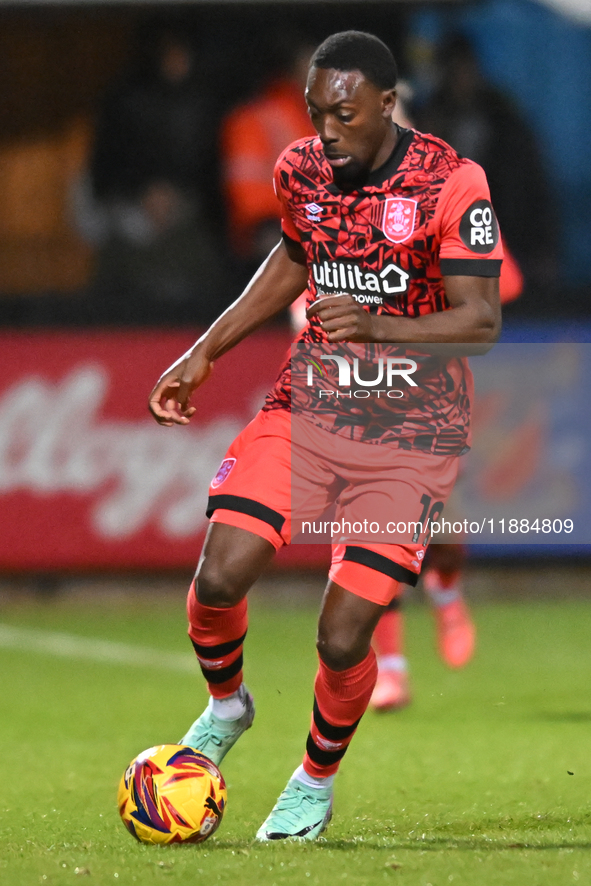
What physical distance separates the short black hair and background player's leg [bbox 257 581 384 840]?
4.97 feet

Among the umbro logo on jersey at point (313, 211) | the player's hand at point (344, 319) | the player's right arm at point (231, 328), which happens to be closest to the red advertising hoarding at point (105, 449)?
the player's right arm at point (231, 328)

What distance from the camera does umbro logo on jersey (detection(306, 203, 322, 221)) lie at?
4668 mm

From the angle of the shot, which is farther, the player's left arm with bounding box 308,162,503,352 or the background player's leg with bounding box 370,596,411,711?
the background player's leg with bounding box 370,596,411,711

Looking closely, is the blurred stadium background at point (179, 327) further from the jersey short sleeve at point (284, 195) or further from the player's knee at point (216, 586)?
the jersey short sleeve at point (284, 195)

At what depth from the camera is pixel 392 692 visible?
732 cm

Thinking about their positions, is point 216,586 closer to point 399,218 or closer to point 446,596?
point 399,218

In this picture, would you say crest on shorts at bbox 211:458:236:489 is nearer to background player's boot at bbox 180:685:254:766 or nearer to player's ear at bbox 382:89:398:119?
background player's boot at bbox 180:685:254:766

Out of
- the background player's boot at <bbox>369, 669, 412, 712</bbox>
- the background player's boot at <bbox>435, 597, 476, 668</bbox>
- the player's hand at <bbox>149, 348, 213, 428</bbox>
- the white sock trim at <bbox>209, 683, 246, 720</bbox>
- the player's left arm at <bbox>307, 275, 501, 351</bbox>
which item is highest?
the player's left arm at <bbox>307, 275, 501, 351</bbox>

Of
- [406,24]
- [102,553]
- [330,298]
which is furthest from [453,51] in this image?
[330,298]

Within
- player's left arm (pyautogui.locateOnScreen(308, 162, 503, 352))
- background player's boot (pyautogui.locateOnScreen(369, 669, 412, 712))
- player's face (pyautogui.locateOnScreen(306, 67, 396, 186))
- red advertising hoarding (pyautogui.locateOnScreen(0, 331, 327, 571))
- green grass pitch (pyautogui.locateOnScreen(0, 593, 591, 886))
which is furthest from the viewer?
red advertising hoarding (pyautogui.locateOnScreen(0, 331, 327, 571))

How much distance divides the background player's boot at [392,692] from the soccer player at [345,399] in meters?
2.55

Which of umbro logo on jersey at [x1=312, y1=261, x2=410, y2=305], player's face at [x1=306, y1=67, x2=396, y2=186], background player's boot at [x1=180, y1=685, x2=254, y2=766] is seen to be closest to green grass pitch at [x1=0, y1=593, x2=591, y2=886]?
background player's boot at [x1=180, y1=685, x2=254, y2=766]

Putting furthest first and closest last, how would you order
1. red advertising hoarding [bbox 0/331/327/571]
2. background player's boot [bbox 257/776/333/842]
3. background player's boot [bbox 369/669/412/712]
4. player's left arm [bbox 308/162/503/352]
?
A: red advertising hoarding [bbox 0/331/327/571] → background player's boot [bbox 369/669/412/712] → background player's boot [bbox 257/776/333/842] → player's left arm [bbox 308/162/503/352]

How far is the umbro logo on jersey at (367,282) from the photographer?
458 cm
